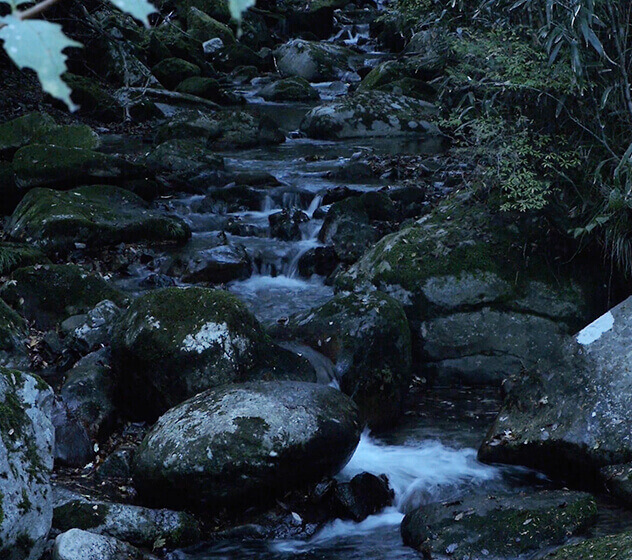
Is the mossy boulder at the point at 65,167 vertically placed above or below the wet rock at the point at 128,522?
above

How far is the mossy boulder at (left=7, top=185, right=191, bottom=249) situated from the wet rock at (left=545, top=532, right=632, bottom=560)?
6.88 m

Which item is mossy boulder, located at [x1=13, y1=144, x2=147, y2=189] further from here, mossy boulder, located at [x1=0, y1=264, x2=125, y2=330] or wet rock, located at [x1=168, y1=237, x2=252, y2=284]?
mossy boulder, located at [x1=0, y1=264, x2=125, y2=330]

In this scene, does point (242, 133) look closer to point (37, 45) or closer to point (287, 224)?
point (287, 224)

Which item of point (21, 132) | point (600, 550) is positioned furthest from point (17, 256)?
point (600, 550)

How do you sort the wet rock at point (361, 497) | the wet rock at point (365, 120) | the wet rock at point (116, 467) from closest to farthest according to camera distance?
the wet rock at point (361, 497) → the wet rock at point (116, 467) → the wet rock at point (365, 120)

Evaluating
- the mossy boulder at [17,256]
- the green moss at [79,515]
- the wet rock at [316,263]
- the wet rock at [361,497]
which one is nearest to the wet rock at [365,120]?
the wet rock at [316,263]

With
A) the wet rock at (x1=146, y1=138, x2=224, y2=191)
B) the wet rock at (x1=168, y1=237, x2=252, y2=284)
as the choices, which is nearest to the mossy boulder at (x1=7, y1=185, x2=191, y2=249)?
the wet rock at (x1=168, y1=237, x2=252, y2=284)

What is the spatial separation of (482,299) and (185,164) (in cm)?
654

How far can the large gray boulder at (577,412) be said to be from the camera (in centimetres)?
575

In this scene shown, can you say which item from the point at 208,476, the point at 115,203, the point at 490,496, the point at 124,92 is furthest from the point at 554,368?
the point at 124,92

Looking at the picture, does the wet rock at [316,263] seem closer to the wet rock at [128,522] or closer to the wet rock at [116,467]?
the wet rock at [116,467]

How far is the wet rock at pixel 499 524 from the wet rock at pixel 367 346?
1552mm

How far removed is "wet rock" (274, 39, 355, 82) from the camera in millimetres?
21828

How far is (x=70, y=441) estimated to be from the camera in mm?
5926
